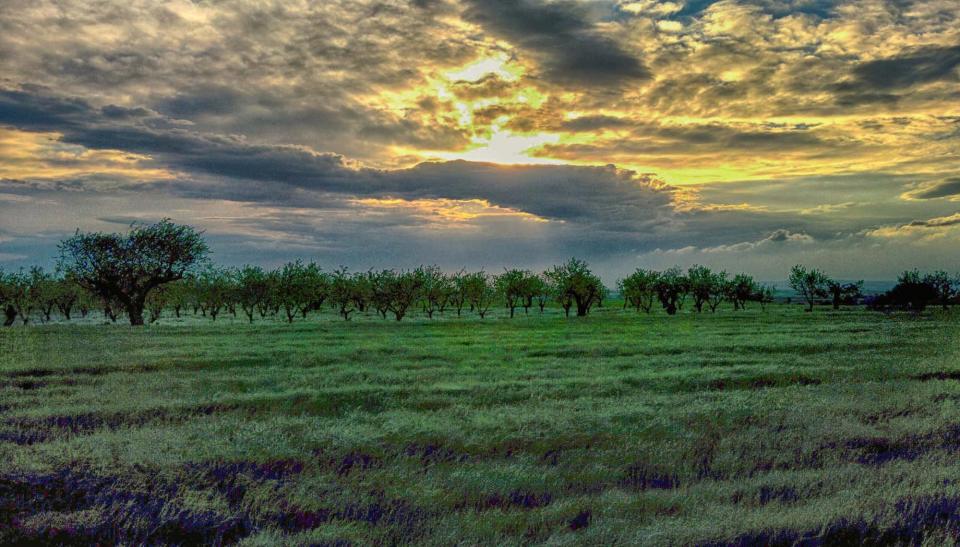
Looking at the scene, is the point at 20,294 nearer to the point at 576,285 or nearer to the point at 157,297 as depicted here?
the point at 157,297

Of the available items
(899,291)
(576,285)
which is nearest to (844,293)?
(899,291)

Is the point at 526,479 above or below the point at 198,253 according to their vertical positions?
below

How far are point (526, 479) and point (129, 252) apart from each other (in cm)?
6882

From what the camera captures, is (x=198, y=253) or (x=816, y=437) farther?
(x=198, y=253)

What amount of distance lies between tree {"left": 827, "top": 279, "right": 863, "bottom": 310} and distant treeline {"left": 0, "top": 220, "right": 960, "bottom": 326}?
25 centimetres

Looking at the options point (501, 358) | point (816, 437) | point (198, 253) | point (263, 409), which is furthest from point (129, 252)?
point (816, 437)

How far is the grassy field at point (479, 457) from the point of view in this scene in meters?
8.96

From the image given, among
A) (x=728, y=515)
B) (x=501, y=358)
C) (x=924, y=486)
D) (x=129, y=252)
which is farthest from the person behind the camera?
(x=129, y=252)

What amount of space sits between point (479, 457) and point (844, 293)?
146 metres

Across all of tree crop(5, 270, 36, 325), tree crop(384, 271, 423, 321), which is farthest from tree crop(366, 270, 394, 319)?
tree crop(5, 270, 36, 325)

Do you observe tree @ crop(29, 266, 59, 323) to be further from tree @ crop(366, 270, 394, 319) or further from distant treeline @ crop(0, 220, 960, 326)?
tree @ crop(366, 270, 394, 319)

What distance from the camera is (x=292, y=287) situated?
105 m

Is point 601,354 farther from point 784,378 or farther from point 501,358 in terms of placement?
point 784,378

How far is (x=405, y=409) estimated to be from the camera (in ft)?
58.0
